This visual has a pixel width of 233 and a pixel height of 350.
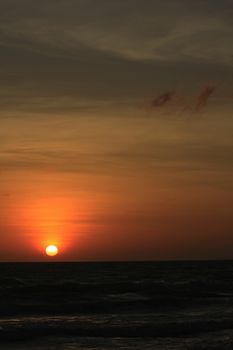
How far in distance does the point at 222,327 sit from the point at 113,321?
5754 mm

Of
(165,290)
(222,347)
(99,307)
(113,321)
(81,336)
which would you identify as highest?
(165,290)

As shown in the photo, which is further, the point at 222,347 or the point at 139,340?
the point at 139,340

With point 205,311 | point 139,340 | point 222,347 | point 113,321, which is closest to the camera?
point 222,347

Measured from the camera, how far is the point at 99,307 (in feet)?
136

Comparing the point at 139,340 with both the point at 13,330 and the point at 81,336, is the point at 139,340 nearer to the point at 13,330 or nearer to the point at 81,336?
the point at 81,336

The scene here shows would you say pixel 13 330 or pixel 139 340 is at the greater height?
pixel 13 330

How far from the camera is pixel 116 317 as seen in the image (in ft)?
115

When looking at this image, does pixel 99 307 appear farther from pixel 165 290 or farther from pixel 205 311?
pixel 165 290

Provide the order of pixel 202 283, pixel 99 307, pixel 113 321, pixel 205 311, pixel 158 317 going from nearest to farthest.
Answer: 1. pixel 113 321
2. pixel 158 317
3. pixel 205 311
4. pixel 99 307
5. pixel 202 283

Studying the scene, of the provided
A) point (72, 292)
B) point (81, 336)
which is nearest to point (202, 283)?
point (72, 292)

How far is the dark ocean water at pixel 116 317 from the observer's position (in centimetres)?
2530

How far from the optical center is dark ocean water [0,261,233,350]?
25.3m

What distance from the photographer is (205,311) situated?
122 ft

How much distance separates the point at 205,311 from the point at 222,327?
8.17 meters
